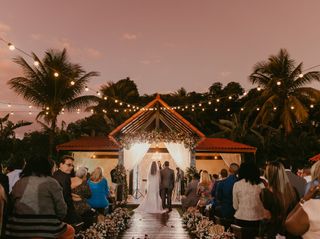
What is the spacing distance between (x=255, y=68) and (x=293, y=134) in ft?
18.6

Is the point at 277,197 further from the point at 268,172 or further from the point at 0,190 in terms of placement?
the point at 0,190

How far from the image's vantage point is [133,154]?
1945 cm

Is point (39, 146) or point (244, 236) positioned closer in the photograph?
point (244, 236)

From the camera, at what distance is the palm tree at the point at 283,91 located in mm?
28625

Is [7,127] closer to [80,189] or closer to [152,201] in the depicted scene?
[152,201]

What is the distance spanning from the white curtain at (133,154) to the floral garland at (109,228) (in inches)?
244

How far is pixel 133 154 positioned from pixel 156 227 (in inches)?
299

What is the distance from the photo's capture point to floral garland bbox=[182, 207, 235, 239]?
330 inches

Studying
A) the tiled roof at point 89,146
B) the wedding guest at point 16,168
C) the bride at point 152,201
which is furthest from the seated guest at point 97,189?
the tiled roof at point 89,146

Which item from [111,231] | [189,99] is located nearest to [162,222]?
[111,231]

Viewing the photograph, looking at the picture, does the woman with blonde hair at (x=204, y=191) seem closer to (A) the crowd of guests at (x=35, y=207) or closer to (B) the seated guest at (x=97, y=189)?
(B) the seated guest at (x=97, y=189)

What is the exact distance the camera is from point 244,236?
278 inches

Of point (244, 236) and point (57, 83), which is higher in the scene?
point (57, 83)

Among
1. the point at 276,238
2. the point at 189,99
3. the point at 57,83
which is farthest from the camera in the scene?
the point at 189,99
